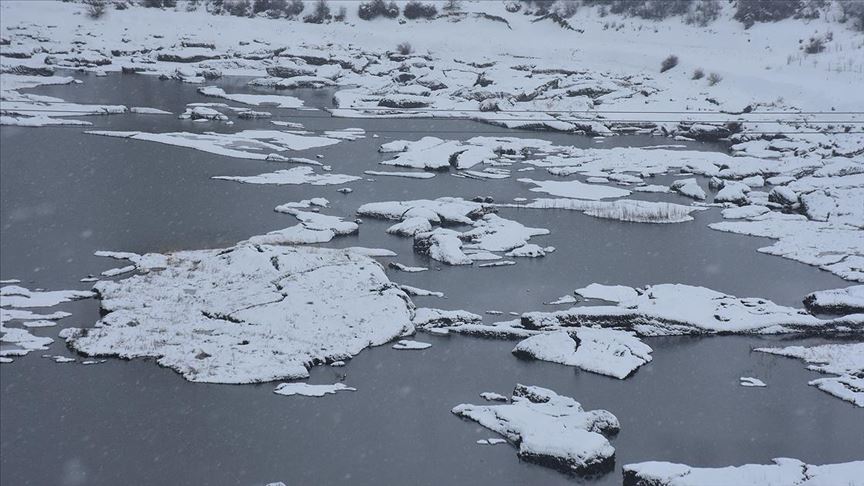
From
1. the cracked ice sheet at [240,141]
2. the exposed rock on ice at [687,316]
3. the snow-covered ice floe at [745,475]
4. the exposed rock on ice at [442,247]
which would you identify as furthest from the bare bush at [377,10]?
the snow-covered ice floe at [745,475]

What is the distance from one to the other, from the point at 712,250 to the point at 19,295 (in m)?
15.8

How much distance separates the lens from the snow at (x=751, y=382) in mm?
14609

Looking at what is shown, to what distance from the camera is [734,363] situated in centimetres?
1545

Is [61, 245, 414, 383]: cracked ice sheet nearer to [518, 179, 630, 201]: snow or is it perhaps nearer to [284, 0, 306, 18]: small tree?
[518, 179, 630, 201]: snow

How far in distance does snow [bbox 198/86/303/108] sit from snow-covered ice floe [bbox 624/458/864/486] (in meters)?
29.7

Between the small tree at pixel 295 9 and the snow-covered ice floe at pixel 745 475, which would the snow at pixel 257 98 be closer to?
the small tree at pixel 295 9

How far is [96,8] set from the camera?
5050 centimetres

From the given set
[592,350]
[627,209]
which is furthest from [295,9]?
[592,350]

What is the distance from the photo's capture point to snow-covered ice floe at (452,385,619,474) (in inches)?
475

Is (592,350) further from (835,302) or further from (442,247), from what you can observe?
(835,302)

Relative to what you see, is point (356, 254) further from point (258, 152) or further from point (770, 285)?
point (258, 152)

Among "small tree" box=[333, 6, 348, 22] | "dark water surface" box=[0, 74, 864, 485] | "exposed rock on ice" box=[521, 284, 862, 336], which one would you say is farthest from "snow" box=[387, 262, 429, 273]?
"small tree" box=[333, 6, 348, 22]

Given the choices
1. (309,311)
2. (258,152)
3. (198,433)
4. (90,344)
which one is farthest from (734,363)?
(258,152)

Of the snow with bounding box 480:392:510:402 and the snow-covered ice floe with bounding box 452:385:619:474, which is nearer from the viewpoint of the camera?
the snow-covered ice floe with bounding box 452:385:619:474
